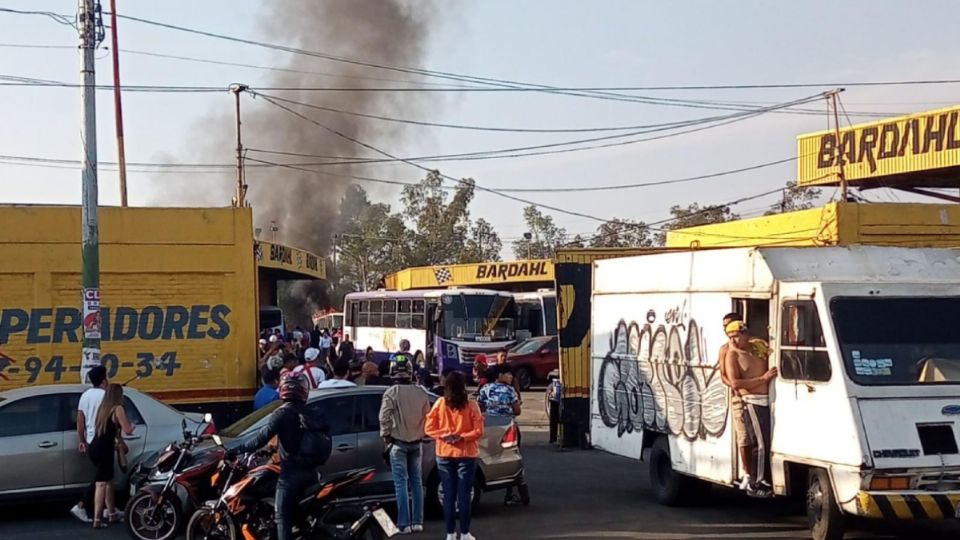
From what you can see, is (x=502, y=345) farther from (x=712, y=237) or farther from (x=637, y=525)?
(x=637, y=525)

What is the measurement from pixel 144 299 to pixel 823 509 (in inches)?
471

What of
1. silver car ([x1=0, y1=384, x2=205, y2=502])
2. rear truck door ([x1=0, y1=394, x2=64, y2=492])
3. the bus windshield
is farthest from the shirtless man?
the bus windshield

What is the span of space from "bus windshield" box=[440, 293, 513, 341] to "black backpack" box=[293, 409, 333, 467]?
82.3 feet

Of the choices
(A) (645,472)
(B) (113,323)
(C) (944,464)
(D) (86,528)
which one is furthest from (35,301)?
(C) (944,464)

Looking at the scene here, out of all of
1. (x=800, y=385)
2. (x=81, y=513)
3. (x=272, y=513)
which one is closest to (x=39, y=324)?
(x=81, y=513)

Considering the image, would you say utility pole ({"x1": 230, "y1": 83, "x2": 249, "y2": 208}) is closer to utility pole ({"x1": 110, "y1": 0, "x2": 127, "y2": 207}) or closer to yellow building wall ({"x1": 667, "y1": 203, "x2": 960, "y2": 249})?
utility pole ({"x1": 110, "y1": 0, "x2": 127, "y2": 207})

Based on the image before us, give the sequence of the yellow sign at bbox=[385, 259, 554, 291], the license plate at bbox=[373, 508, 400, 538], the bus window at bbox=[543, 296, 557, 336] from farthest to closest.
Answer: the yellow sign at bbox=[385, 259, 554, 291] < the bus window at bbox=[543, 296, 557, 336] < the license plate at bbox=[373, 508, 400, 538]

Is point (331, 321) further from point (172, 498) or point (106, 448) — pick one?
point (172, 498)

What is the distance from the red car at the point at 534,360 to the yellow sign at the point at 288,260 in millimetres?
6835

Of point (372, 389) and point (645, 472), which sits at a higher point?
point (372, 389)

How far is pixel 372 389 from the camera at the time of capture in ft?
39.7

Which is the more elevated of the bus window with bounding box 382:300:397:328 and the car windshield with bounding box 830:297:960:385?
the bus window with bounding box 382:300:397:328

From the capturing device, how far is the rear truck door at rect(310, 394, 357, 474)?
1159cm

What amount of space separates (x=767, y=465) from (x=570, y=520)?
2.35m
